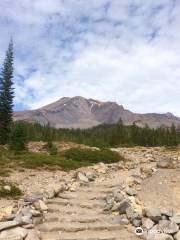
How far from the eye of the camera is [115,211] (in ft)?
54.9

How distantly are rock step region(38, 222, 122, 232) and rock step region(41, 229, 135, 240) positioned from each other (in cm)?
17

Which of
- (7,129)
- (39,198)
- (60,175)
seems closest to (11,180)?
(60,175)

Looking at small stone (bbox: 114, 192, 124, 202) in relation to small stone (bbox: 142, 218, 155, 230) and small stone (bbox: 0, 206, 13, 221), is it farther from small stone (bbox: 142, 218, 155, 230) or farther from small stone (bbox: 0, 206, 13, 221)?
small stone (bbox: 0, 206, 13, 221)

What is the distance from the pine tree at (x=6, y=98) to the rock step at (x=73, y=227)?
2097 inches

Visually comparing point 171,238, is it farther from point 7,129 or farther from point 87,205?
point 7,129

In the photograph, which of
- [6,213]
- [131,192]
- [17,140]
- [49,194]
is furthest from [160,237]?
[17,140]

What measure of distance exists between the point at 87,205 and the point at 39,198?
6.79ft

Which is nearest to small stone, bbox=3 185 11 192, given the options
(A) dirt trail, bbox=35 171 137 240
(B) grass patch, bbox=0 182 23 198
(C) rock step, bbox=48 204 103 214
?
(B) grass patch, bbox=0 182 23 198

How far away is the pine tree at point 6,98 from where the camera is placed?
6975 centimetres

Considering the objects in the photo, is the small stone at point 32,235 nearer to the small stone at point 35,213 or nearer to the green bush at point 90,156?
the small stone at point 35,213

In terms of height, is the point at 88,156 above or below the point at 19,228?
above

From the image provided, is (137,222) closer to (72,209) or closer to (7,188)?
(72,209)

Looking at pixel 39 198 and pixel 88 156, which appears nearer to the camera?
pixel 39 198

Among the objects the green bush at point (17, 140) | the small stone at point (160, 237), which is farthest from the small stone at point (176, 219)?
the green bush at point (17, 140)
